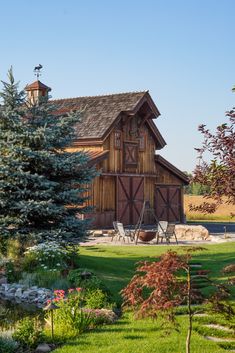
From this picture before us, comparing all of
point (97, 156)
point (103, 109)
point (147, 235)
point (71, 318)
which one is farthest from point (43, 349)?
point (103, 109)

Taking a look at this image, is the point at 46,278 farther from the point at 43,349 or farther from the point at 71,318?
the point at 43,349

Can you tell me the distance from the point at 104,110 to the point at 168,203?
684cm

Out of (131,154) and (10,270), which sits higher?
(131,154)

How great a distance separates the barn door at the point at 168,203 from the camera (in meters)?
→ 31.8

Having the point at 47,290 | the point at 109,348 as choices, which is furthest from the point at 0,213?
the point at 109,348

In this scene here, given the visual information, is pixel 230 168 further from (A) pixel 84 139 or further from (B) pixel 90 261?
(A) pixel 84 139

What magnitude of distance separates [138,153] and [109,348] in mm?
23404

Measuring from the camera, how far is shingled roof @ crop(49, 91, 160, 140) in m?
28.3

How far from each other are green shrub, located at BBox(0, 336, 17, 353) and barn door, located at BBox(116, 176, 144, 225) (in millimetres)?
20845

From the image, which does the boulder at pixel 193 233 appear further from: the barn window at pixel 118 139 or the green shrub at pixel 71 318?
the green shrub at pixel 71 318

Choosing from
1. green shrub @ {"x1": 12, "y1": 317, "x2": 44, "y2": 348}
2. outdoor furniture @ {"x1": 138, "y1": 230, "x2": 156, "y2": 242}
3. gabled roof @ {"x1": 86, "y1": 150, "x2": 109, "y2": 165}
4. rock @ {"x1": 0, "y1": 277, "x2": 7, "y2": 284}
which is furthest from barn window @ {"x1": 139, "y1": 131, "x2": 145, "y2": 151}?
green shrub @ {"x1": 12, "y1": 317, "x2": 44, "y2": 348}

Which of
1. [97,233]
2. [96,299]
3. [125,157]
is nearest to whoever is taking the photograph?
[96,299]

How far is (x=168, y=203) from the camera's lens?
32.3m

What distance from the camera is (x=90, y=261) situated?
14.8m
